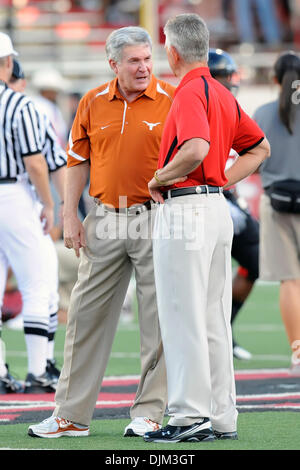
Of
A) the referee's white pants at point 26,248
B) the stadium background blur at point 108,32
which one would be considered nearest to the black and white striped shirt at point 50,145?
the referee's white pants at point 26,248

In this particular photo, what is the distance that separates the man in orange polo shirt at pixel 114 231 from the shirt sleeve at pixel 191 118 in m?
0.54

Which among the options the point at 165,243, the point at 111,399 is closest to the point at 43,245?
the point at 111,399

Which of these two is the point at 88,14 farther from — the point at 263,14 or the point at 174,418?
the point at 174,418

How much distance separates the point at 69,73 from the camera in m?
22.2

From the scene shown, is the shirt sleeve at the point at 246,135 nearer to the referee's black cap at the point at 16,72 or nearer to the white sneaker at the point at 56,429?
the white sneaker at the point at 56,429

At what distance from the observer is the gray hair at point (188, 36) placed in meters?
5.18

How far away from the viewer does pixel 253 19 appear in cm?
2550

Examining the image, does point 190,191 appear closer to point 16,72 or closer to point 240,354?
point 16,72

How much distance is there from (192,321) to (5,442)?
112cm

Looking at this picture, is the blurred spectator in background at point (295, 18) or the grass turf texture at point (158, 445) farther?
the blurred spectator in background at point (295, 18)

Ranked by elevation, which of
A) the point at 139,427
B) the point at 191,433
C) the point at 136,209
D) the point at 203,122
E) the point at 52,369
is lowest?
→ the point at 52,369

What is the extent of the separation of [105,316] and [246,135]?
1.15 m

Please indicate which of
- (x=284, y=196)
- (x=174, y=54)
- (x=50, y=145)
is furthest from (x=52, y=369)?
(x=174, y=54)

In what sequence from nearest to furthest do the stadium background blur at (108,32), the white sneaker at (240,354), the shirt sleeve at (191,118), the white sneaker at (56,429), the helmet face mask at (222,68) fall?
the shirt sleeve at (191,118)
the white sneaker at (56,429)
the helmet face mask at (222,68)
the white sneaker at (240,354)
the stadium background blur at (108,32)
